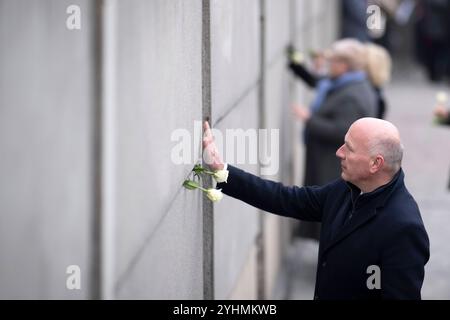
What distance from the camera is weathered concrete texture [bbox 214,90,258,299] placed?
4.59 meters

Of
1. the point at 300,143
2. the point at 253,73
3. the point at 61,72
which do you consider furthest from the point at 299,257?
the point at 61,72

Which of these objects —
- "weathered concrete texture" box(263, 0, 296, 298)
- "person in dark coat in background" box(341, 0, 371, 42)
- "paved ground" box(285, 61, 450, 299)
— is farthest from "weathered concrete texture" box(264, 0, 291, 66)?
"person in dark coat in background" box(341, 0, 371, 42)

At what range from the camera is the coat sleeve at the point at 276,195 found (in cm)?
410

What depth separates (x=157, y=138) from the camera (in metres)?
2.99

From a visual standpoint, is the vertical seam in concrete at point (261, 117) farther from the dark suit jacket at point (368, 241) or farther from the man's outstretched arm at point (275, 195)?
the dark suit jacket at point (368, 241)

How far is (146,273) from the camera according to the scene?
9.55ft

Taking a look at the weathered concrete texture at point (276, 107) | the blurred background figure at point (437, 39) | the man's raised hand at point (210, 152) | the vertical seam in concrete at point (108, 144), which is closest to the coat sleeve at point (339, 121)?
the weathered concrete texture at point (276, 107)

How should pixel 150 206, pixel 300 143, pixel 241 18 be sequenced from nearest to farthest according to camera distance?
pixel 150 206 → pixel 241 18 → pixel 300 143

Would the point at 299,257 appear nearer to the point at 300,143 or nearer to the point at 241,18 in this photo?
the point at 300,143

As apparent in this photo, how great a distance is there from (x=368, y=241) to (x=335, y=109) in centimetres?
372

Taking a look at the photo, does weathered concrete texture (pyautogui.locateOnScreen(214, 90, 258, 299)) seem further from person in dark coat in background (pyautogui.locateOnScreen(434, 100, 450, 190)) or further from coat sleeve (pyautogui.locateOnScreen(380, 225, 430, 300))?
person in dark coat in background (pyautogui.locateOnScreen(434, 100, 450, 190))
